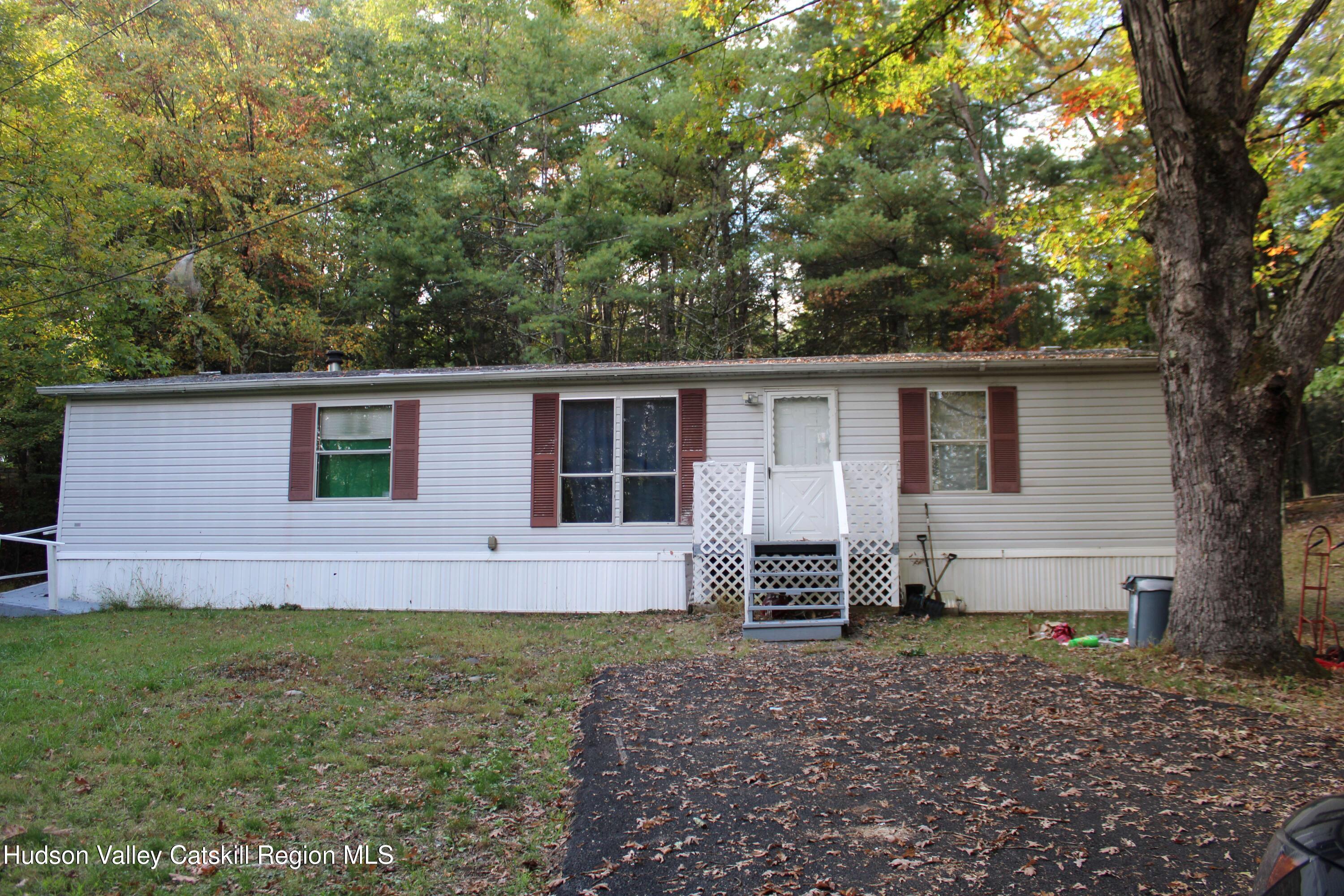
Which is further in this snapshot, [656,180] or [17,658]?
[656,180]

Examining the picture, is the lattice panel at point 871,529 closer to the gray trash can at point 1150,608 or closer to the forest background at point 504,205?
the gray trash can at point 1150,608

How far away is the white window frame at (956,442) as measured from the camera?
32.4 ft

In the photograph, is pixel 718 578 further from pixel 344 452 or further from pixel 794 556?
pixel 344 452

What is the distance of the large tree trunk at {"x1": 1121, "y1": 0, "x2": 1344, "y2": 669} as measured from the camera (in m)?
6.23

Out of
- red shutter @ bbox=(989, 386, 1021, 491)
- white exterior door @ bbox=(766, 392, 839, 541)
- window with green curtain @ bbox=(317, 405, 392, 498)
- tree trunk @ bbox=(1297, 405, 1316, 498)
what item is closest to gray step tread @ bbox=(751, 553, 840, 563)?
white exterior door @ bbox=(766, 392, 839, 541)

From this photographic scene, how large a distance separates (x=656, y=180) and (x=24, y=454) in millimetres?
14543

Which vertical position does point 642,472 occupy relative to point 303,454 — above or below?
below

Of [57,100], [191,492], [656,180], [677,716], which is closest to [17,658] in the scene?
[191,492]

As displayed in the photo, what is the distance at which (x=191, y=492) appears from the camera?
1097 centimetres

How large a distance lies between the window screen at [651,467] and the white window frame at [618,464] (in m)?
0.01

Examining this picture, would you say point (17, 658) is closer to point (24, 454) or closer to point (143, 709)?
point (143, 709)

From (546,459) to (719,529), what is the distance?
236 centimetres

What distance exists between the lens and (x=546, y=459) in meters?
10.3

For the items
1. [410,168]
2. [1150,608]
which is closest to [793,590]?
[1150,608]
